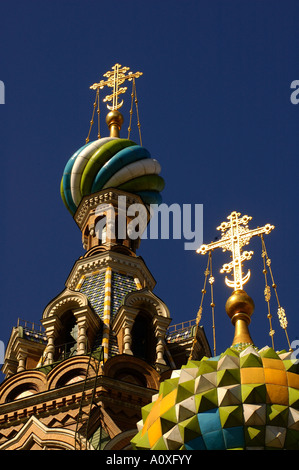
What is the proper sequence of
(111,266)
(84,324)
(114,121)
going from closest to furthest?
(84,324) → (111,266) → (114,121)

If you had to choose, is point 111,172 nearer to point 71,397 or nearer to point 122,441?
point 71,397

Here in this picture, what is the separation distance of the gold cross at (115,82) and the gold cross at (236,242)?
36.3ft

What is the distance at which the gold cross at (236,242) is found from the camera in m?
25.4

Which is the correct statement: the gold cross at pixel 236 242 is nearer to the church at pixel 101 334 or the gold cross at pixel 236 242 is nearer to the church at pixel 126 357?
the church at pixel 126 357

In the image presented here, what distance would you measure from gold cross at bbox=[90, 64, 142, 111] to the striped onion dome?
203cm

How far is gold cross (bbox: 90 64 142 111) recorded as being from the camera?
3712cm

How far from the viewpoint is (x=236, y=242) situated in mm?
26109

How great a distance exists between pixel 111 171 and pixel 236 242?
29.4 ft

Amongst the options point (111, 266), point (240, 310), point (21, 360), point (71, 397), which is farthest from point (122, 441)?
point (111, 266)

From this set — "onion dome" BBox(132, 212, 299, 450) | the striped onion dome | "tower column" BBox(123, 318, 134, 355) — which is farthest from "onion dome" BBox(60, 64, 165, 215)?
"onion dome" BBox(132, 212, 299, 450)

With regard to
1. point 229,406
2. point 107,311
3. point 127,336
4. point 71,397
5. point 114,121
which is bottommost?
point 229,406

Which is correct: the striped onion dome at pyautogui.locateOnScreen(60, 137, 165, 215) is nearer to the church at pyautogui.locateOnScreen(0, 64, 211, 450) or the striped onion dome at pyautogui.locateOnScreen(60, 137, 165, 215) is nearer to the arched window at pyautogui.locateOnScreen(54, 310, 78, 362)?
the church at pyautogui.locateOnScreen(0, 64, 211, 450)
